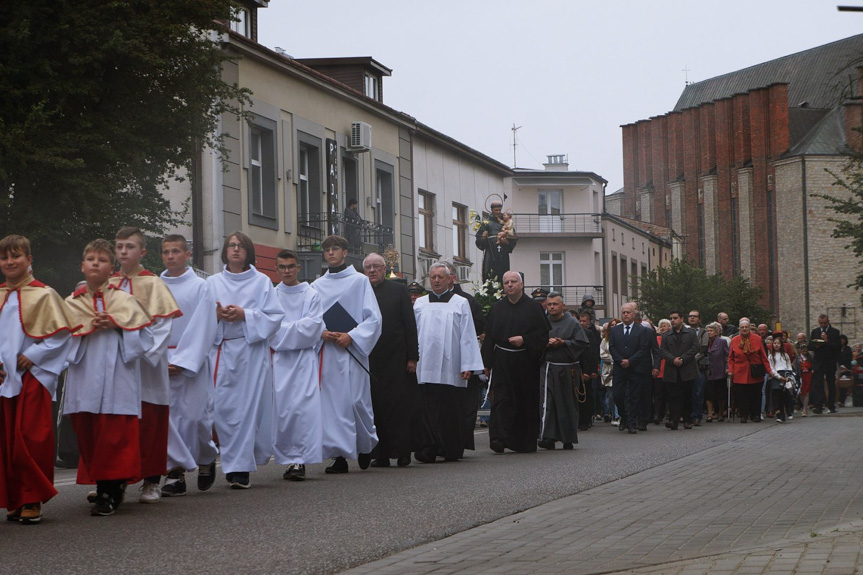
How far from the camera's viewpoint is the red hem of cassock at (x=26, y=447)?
8336 millimetres

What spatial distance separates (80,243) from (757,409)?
12.8 m

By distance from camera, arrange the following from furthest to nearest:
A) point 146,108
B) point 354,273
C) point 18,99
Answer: point 146,108
point 18,99
point 354,273

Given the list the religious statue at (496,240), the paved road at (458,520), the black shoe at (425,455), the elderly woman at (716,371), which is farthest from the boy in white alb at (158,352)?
the elderly woman at (716,371)

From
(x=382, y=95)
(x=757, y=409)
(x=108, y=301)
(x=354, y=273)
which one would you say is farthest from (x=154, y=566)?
(x=382, y=95)

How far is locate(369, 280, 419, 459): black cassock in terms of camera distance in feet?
42.8

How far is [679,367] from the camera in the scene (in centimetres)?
2291

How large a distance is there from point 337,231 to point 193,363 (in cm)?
2252

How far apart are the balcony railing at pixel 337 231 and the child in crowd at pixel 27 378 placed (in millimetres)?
22003

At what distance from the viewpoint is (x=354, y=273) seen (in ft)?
42.1

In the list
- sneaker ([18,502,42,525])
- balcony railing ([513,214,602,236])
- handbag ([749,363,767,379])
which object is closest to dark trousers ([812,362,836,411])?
handbag ([749,363,767,379])

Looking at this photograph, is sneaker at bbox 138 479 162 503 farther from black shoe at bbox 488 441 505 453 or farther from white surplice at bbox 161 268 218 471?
black shoe at bbox 488 441 505 453

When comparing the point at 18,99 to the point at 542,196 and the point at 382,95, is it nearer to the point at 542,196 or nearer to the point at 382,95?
the point at 382,95

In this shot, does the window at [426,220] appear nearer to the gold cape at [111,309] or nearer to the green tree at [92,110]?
the green tree at [92,110]

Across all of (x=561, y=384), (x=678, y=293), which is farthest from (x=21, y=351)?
(x=678, y=293)
